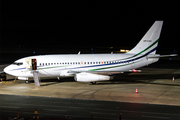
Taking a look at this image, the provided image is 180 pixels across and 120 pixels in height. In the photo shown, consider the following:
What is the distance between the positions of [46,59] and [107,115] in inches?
706

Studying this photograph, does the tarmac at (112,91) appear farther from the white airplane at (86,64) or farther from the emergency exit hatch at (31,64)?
the emergency exit hatch at (31,64)

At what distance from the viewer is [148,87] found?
32.1 metres

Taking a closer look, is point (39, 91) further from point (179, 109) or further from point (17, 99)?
point (179, 109)

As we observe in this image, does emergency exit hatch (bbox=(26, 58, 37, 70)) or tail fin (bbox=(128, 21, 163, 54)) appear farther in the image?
tail fin (bbox=(128, 21, 163, 54))

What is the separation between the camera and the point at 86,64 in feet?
118

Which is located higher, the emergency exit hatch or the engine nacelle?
the emergency exit hatch

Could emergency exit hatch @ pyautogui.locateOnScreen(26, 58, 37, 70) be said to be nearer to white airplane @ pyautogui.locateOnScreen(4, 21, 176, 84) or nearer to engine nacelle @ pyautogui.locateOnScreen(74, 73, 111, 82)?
white airplane @ pyautogui.locateOnScreen(4, 21, 176, 84)

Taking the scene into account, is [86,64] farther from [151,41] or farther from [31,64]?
[151,41]

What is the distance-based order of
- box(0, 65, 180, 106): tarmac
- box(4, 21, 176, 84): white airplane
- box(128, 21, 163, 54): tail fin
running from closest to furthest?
box(0, 65, 180, 106): tarmac < box(4, 21, 176, 84): white airplane < box(128, 21, 163, 54): tail fin

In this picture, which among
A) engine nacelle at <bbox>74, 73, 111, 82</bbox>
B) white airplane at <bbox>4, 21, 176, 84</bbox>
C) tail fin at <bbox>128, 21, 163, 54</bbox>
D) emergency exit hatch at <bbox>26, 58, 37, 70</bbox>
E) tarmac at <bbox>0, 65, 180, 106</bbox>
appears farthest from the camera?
tail fin at <bbox>128, 21, 163, 54</bbox>

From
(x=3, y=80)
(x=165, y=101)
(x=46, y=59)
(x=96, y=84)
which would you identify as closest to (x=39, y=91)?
(x=46, y=59)

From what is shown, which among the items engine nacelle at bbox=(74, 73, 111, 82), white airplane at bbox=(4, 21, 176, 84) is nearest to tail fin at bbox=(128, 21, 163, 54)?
white airplane at bbox=(4, 21, 176, 84)

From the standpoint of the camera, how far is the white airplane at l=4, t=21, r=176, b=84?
1361 inches

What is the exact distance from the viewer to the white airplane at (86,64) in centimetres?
3456
